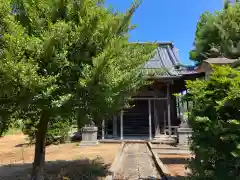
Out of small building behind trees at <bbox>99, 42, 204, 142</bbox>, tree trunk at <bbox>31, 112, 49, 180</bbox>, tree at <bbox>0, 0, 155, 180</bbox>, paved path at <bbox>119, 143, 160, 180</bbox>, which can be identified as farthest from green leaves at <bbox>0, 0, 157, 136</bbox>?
small building behind trees at <bbox>99, 42, 204, 142</bbox>

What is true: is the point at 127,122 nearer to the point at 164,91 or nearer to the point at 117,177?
the point at 164,91

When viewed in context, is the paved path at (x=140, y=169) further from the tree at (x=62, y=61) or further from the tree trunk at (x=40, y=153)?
the tree trunk at (x=40, y=153)

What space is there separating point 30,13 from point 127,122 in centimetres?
1299

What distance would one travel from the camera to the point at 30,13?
5.53 metres

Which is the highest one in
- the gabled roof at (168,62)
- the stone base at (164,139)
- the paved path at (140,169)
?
the gabled roof at (168,62)

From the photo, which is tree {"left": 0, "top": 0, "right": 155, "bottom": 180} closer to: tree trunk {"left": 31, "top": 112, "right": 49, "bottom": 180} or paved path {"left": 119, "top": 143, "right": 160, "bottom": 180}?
tree trunk {"left": 31, "top": 112, "right": 49, "bottom": 180}

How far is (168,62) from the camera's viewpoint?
62.0 ft

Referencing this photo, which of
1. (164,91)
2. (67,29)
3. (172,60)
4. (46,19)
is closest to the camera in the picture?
(67,29)

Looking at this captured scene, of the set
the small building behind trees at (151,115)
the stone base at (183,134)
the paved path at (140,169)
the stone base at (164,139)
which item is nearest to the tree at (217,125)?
the paved path at (140,169)

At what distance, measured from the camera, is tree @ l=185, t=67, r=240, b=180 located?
3.74 meters

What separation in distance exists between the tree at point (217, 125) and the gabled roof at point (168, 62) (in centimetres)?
1044

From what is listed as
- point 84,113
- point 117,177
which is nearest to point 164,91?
point 117,177

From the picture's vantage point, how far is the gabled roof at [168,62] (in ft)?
52.6

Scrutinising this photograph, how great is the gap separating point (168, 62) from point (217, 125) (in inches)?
602
